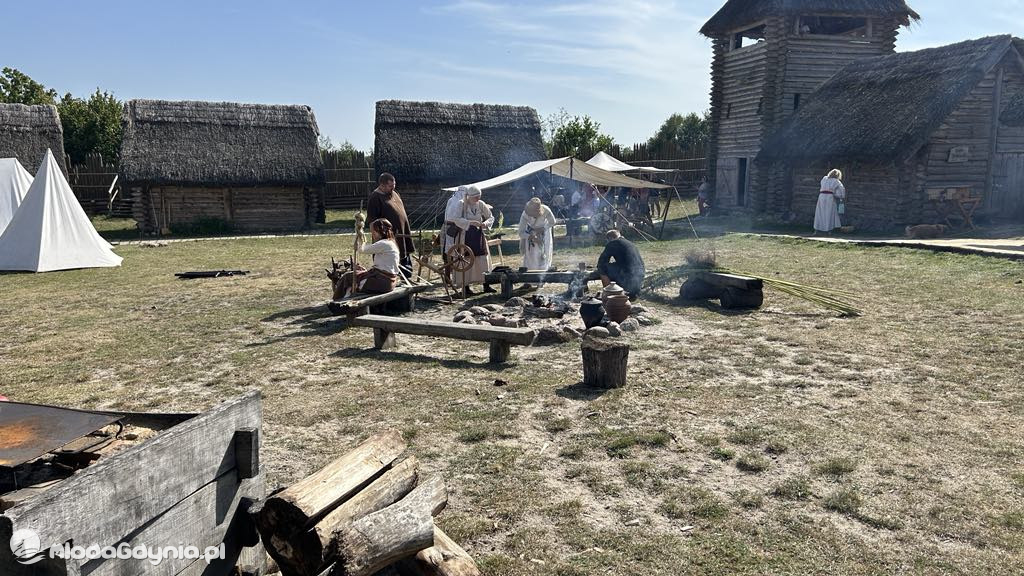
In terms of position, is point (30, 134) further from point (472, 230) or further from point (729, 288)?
point (729, 288)

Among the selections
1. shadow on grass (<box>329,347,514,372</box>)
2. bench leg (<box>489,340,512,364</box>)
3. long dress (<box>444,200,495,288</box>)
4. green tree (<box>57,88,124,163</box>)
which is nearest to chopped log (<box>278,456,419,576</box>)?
shadow on grass (<box>329,347,514,372</box>)

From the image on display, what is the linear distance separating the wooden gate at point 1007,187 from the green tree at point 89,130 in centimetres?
3051

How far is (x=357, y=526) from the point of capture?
274 cm

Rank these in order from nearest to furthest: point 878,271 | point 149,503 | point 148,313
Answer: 1. point 149,503
2. point 148,313
3. point 878,271

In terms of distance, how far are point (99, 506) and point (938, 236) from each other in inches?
682

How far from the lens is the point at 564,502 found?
3.91 m

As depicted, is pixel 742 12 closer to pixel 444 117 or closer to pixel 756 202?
pixel 756 202

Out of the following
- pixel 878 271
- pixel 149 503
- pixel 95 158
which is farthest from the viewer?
pixel 95 158

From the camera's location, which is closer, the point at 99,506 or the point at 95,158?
the point at 99,506

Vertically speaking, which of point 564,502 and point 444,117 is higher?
point 444,117

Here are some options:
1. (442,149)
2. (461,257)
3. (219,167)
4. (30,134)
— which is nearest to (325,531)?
(461,257)

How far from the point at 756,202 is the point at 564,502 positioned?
2051 centimetres

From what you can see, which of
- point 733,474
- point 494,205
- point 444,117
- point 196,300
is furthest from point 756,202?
point 733,474

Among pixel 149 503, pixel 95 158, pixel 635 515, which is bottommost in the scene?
pixel 635 515
